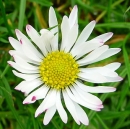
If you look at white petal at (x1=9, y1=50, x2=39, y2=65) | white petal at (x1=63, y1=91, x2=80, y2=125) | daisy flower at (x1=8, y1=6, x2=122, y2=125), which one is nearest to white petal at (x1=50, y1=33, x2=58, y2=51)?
daisy flower at (x1=8, y1=6, x2=122, y2=125)

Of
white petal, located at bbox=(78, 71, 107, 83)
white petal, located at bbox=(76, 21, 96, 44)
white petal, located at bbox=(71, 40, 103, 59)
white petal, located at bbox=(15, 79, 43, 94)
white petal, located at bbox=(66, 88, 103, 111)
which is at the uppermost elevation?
white petal, located at bbox=(76, 21, 96, 44)

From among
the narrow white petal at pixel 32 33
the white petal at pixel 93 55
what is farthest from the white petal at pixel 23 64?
the white petal at pixel 93 55

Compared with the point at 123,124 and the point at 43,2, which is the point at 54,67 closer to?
the point at 43,2

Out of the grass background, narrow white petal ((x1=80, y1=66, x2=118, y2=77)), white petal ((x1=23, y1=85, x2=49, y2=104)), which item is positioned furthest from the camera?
the grass background

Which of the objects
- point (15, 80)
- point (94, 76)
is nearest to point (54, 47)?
point (94, 76)

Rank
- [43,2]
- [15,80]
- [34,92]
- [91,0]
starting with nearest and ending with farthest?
[34,92] → [43,2] → [15,80] → [91,0]

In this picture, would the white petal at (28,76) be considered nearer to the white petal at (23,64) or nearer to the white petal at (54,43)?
the white petal at (23,64)

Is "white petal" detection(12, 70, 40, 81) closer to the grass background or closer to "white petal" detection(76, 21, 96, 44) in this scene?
the grass background

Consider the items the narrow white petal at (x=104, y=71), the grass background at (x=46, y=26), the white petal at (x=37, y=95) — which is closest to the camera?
the white petal at (x=37, y=95)
